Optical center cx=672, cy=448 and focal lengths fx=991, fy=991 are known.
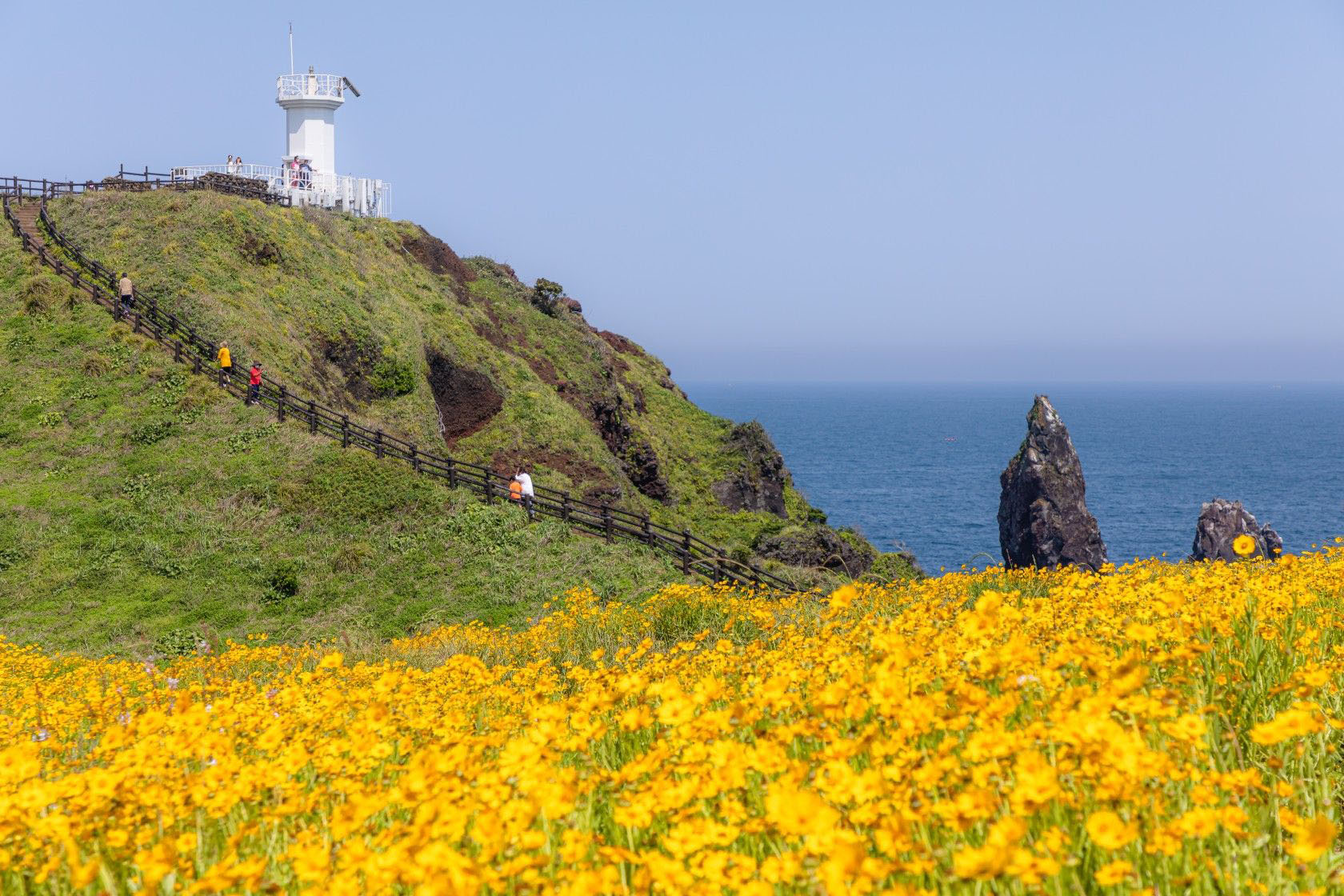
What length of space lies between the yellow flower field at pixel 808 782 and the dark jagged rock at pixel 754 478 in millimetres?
42658

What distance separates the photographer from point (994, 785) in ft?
10.6

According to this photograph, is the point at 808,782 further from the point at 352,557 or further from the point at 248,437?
the point at 248,437

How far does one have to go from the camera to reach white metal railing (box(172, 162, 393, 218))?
1969 inches

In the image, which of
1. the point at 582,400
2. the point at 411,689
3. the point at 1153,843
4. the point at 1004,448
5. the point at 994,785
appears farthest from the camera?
the point at 1004,448

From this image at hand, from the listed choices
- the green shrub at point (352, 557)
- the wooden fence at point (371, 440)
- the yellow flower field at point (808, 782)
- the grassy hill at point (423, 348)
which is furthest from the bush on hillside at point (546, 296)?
the yellow flower field at point (808, 782)

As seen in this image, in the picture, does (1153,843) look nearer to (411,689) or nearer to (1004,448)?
(411,689)

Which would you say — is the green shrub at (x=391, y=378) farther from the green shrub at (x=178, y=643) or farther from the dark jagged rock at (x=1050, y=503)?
the dark jagged rock at (x=1050, y=503)

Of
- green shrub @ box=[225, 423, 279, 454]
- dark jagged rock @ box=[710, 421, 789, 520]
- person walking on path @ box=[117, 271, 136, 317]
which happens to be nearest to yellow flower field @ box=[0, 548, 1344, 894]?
green shrub @ box=[225, 423, 279, 454]

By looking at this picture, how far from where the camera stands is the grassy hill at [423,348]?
35469 millimetres

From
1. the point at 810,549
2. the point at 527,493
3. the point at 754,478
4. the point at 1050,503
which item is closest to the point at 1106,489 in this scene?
the point at 1050,503

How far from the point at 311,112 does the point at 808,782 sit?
56.9 meters

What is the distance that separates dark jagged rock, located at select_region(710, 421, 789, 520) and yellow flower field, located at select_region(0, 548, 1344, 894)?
42658mm

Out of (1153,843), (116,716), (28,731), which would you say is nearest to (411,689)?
(116,716)

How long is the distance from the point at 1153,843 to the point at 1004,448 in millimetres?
196174
